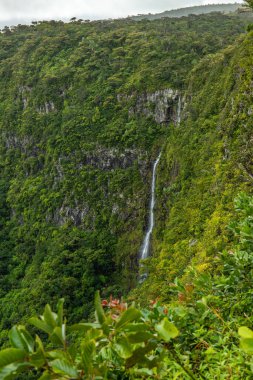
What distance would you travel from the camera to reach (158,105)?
95.8 feet

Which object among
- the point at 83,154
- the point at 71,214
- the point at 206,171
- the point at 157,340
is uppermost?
the point at 157,340

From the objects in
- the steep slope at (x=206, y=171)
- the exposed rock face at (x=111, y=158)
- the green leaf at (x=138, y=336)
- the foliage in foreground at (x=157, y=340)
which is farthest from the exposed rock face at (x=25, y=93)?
the green leaf at (x=138, y=336)

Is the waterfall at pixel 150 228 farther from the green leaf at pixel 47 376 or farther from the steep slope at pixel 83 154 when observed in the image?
the green leaf at pixel 47 376

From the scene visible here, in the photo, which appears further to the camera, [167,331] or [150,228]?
[150,228]

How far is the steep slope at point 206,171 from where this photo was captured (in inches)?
429

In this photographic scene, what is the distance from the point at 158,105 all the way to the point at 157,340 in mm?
28040

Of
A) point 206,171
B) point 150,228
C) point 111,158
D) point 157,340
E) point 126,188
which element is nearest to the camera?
point 157,340

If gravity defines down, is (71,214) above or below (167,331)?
below

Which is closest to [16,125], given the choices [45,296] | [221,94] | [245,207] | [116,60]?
[116,60]

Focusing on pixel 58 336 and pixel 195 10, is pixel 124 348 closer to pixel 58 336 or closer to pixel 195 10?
pixel 58 336

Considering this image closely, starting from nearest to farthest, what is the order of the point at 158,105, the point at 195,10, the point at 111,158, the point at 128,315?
the point at 128,315
the point at 158,105
the point at 111,158
the point at 195,10

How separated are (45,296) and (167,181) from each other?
11.1 meters

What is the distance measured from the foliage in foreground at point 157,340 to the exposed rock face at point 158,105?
25.4 m

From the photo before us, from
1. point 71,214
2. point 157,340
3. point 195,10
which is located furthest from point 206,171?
point 195,10
